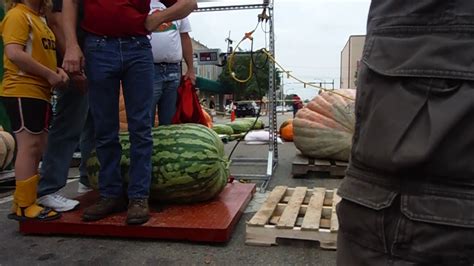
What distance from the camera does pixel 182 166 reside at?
3148mm

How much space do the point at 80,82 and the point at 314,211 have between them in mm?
1957

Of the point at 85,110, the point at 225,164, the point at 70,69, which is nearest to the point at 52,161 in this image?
the point at 85,110

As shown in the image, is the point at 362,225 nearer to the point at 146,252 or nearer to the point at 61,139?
the point at 146,252

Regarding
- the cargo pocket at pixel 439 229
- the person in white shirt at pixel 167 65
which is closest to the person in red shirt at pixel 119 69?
the person in white shirt at pixel 167 65

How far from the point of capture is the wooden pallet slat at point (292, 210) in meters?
2.79

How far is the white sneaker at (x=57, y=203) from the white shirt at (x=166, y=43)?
4.94 ft

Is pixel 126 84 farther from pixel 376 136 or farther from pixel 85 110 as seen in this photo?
pixel 376 136

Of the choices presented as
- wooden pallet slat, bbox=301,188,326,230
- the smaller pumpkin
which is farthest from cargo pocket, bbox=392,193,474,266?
the smaller pumpkin

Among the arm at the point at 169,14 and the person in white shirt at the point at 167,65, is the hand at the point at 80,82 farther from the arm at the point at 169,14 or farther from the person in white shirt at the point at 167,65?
the person in white shirt at the point at 167,65

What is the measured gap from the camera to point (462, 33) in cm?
92

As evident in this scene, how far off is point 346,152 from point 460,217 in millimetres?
4618

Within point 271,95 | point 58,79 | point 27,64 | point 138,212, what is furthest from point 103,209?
point 271,95

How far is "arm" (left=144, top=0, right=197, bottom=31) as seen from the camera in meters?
2.85

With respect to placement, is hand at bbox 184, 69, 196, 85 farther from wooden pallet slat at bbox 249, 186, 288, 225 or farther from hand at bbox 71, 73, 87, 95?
wooden pallet slat at bbox 249, 186, 288, 225
